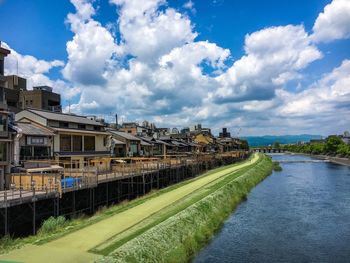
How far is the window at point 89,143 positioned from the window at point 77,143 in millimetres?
1107

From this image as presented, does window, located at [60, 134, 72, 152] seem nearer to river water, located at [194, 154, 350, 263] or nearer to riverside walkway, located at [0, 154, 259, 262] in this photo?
riverside walkway, located at [0, 154, 259, 262]

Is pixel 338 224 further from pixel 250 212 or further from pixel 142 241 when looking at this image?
pixel 142 241

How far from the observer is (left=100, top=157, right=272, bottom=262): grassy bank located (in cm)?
1919

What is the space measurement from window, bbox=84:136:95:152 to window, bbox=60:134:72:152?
12.1 ft

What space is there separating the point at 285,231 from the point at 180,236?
9960 mm

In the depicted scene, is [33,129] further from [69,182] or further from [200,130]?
[200,130]

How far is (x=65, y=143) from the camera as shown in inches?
1788

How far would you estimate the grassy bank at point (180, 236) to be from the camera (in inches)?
755

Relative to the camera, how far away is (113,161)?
175ft

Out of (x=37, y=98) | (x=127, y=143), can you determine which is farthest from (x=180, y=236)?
(x=37, y=98)

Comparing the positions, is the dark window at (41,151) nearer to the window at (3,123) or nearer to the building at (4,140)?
the building at (4,140)

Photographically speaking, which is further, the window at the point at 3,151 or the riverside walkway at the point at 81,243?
the window at the point at 3,151

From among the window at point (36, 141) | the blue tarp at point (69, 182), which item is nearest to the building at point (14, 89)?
the window at point (36, 141)

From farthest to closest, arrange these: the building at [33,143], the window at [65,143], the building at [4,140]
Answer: the window at [65,143] → the building at [33,143] → the building at [4,140]
